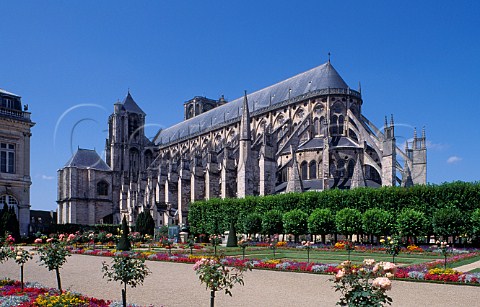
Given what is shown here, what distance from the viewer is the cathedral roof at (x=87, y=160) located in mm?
74625

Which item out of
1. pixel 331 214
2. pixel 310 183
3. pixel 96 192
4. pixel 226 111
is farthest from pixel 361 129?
pixel 96 192

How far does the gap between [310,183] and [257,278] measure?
33490 millimetres

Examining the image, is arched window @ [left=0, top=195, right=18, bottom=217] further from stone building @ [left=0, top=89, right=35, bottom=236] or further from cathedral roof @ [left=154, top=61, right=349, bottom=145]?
cathedral roof @ [left=154, top=61, right=349, bottom=145]

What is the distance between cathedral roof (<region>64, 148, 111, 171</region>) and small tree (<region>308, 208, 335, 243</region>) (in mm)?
47146

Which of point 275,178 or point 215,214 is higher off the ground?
point 275,178

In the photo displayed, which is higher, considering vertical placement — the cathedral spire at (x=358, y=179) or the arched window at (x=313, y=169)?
the arched window at (x=313, y=169)

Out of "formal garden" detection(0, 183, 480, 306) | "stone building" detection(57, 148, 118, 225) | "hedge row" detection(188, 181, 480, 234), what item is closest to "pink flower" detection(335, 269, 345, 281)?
"formal garden" detection(0, 183, 480, 306)

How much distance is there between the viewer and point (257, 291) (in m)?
14.1

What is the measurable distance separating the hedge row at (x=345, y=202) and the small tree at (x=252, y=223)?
3.45 feet

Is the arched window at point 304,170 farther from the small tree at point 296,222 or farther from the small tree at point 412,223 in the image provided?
the small tree at point 412,223

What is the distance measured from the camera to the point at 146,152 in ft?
273

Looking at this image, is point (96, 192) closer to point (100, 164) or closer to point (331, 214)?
point (100, 164)

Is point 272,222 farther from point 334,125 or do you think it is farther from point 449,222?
point 334,125

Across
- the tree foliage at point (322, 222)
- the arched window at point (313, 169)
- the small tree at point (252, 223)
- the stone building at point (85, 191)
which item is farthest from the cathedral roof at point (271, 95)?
the tree foliage at point (322, 222)
